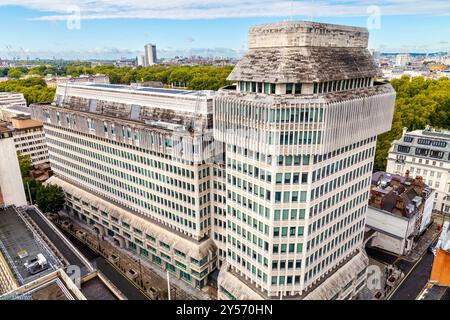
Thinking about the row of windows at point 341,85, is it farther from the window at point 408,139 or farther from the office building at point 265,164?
the window at point 408,139

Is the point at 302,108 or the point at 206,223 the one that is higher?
the point at 302,108

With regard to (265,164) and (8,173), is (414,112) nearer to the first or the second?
(265,164)

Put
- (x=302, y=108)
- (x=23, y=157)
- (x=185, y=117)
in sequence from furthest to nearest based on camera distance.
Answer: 1. (x=23, y=157)
2. (x=185, y=117)
3. (x=302, y=108)

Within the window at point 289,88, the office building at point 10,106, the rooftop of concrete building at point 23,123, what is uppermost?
the window at point 289,88

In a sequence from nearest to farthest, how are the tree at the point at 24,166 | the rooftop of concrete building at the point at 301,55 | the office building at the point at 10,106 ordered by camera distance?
1. the rooftop of concrete building at the point at 301,55
2. the tree at the point at 24,166
3. the office building at the point at 10,106

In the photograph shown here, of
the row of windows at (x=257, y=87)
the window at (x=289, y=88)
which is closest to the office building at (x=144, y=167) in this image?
the row of windows at (x=257, y=87)

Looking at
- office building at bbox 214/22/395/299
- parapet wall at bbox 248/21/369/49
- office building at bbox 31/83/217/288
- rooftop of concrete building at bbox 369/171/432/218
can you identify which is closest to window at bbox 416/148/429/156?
rooftop of concrete building at bbox 369/171/432/218

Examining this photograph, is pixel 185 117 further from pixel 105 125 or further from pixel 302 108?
pixel 302 108
